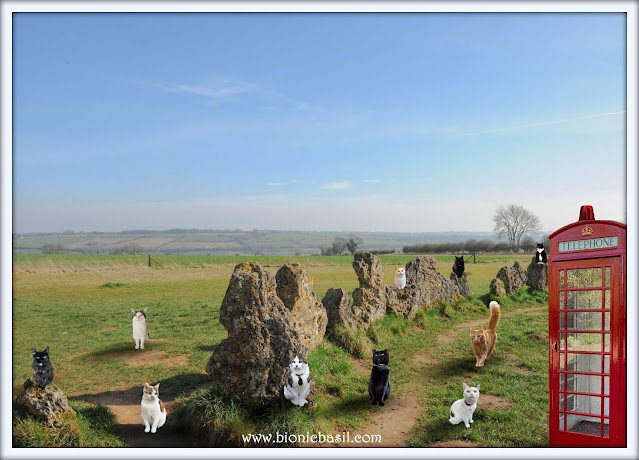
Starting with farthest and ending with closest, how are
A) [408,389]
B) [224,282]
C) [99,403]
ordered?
[224,282] → [408,389] → [99,403]

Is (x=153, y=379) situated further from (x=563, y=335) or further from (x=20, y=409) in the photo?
(x=563, y=335)

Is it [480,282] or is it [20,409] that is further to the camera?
[480,282]

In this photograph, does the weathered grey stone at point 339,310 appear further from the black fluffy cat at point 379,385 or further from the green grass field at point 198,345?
the black fluffy cat at point 379,385

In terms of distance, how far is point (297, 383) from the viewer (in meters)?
9.21

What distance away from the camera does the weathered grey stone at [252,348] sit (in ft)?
31.3

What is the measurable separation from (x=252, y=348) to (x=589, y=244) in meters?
6.27

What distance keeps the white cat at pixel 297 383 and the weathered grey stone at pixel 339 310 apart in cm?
553

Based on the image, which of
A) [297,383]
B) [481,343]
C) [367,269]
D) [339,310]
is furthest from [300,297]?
[481,343]

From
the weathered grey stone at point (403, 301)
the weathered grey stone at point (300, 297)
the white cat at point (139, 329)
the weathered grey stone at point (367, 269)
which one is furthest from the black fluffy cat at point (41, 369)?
the weathered grey stone at point (403, 301)

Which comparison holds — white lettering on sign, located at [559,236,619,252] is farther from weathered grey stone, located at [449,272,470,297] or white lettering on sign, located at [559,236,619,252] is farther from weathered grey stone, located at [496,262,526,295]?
weathered grey stone, located at [496,262,526,295]

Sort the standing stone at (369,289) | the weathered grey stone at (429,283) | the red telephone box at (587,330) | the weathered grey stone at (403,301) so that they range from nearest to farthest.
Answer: the red telephone box at (587,330)
the standing stone at (369,289)
the weathered grey stone at (403,301)
the weathered grey stone at (429,283)

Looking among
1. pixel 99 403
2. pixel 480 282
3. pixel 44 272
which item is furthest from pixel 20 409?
pixel 480 282

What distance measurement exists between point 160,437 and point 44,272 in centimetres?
2165

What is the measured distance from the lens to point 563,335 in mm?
8609
